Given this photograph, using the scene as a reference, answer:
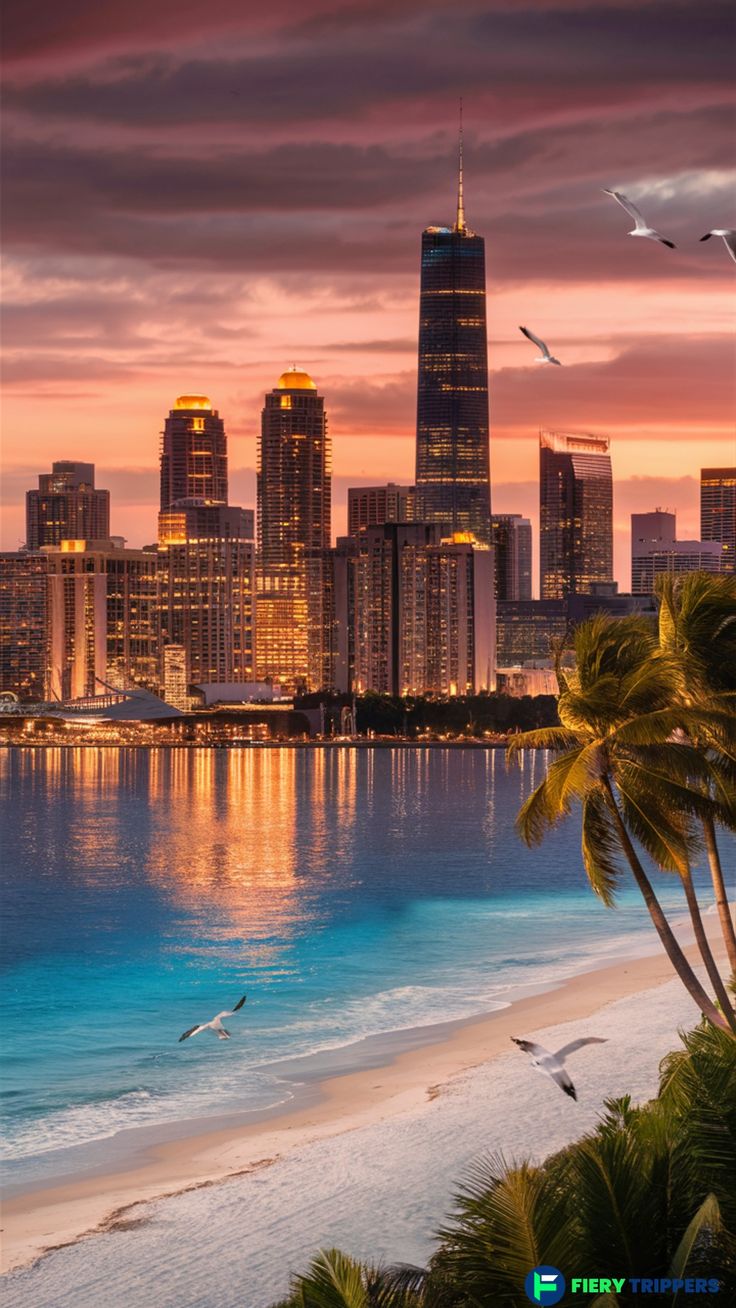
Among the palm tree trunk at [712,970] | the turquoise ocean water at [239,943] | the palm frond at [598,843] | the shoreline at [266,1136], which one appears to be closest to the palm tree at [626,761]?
the palm frond at [598,843]

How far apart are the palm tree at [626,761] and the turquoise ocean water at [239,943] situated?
503 inches

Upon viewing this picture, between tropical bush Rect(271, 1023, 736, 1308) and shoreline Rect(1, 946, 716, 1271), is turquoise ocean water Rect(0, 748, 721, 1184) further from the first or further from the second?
tropical bush Rect(271, 1023, 736, 1308)

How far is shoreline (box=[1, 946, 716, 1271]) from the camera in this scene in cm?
2384

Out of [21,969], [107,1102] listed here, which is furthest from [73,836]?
[107,1102]

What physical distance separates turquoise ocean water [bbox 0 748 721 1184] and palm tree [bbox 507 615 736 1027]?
41.9 feet

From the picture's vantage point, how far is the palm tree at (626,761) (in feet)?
68.2

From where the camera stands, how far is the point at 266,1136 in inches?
1159

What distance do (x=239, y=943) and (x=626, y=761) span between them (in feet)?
157

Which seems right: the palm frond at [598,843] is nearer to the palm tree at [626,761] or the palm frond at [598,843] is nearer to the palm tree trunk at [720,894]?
the palm tree at [626,761]

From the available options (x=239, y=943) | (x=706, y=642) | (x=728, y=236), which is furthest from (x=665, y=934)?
(x=239, y=943)

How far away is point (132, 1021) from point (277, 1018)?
16.6ft

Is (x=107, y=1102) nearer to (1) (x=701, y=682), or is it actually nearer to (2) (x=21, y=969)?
(1) (x=701, y=682)

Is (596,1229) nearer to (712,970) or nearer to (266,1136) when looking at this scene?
(712,970)

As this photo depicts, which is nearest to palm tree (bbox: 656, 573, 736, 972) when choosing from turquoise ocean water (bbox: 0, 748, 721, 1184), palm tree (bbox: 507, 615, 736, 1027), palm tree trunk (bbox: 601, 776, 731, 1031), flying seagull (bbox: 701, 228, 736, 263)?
palm tree (bbox: 507, 615, 736, 1027)
